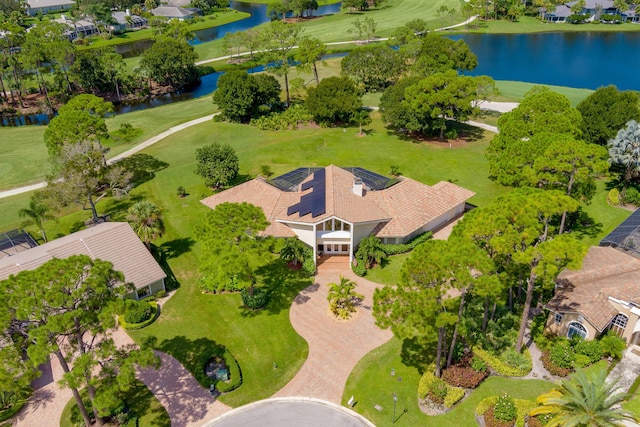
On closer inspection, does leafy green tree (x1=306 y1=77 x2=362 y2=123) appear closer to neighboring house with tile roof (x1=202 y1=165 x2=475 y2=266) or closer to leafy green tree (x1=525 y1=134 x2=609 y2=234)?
neighboring house with tile roof (x1=202 y1=165 x2=475 y2=266)

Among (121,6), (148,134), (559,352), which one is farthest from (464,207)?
(121,6)

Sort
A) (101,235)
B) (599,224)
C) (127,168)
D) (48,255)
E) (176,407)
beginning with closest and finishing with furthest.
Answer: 1. (176,407)
2. (48,255)
3. (101,235)
4. (599,224)
5. (127,168)

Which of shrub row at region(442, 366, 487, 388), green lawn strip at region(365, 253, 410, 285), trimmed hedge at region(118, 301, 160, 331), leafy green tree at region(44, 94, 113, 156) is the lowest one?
shrub row at region(442, 366, 487, 388)

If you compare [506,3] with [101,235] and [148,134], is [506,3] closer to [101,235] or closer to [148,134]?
[148,134]

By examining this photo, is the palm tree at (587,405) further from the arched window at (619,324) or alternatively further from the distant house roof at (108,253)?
the distant house roof at (108,253)

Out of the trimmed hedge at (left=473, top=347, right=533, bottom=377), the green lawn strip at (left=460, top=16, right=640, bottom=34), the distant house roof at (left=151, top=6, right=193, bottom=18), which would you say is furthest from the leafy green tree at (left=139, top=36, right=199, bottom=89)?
the trimmed hedge at (left=473, top=347, right=533, bottom=377)

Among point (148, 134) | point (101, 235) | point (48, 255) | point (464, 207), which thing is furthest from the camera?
point (148, 134)
